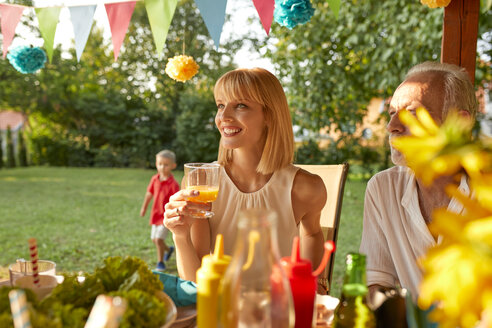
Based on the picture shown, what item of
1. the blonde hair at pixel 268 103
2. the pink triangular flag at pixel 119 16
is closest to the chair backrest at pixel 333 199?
the blonde hair at pixel 268 103

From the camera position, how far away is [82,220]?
7.16m

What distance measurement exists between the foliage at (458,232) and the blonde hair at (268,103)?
1.34 meters

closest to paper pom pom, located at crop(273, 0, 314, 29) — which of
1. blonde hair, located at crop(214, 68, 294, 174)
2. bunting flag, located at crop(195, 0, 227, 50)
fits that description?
bunting flag, located at crop(195, 0, 227, 50)

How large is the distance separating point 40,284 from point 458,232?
0.96m

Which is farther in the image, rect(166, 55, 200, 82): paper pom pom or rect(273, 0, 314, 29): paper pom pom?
rect(166, 55, 200, 82): paper pom pom

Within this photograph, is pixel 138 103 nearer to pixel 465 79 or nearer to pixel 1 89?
pixel 1 89

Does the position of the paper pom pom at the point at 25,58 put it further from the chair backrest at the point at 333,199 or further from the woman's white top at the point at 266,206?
the chair backrest at the point at 333,199

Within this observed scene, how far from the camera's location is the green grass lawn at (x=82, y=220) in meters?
5.30

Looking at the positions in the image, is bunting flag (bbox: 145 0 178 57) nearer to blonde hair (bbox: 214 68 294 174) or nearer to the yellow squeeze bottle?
blonde hair (bbox: 214 68 294 174)

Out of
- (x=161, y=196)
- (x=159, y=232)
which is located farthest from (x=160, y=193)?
(x=159, y=232)

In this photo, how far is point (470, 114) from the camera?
5.90 ft

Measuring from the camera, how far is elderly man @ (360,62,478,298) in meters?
1.71

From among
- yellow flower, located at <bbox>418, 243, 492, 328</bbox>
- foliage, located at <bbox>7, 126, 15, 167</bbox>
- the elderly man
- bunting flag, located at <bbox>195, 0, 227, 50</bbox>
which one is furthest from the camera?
foliage, located at <bbox>7, 126, 15, 167</bbox>

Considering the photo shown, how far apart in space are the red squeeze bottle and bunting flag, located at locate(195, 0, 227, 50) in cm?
159
